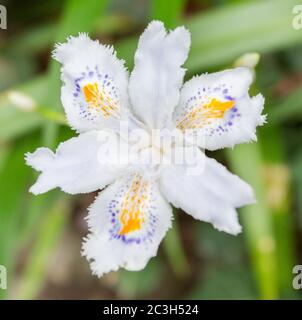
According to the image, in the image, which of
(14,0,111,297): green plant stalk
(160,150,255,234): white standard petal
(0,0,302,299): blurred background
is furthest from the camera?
(0,0,302,299): blurred background

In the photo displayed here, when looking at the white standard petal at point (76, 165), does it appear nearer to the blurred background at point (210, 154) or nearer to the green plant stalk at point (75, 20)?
the blurred background at point (210, 154)

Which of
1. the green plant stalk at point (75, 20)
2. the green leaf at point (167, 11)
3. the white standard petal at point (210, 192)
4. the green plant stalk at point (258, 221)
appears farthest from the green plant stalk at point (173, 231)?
the white standard petal at point (210, 192)

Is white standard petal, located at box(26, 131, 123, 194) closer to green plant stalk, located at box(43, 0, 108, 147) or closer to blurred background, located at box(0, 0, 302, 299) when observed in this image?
blurred background, located at box(0, 0, 302, 299)

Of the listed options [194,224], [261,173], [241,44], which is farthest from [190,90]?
[194,224]

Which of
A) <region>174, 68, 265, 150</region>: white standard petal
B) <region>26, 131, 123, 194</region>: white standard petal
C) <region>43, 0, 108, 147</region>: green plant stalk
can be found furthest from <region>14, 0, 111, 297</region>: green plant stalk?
<region>174, 68, 265, 150</region>: white standard petal

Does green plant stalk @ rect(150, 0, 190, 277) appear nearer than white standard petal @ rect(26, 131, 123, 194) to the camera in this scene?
No

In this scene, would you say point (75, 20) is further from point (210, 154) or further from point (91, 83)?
point (210, 154)
